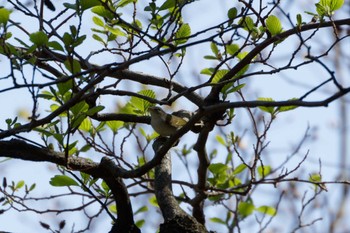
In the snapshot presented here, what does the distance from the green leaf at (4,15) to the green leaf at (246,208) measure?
93.2 inches

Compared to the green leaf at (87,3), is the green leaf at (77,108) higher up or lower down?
lower down

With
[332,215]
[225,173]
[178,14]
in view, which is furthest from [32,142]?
[332,215]

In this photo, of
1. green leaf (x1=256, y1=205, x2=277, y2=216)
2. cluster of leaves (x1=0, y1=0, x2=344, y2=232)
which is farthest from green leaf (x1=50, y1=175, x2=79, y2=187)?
green leaf (x1=256, y1=205, x2=277, y2=216)

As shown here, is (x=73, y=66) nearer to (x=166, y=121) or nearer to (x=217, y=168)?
(x=166, y=121)

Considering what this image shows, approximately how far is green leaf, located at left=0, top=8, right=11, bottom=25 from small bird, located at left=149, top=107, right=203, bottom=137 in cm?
120

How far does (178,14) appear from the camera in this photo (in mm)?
3283

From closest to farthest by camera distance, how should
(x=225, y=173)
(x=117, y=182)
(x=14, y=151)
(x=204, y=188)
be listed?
(x=14, y=151)
(x=117, y=182)
(x=204, y=188)
(x=225, y=173)

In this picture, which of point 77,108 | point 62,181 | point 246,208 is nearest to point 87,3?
point 77,108

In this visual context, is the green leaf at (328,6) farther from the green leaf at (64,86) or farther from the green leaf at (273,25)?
the green leaf at (64,86)

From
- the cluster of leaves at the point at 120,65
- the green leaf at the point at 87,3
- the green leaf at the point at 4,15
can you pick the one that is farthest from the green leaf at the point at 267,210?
the green leaf at the point at 4,15

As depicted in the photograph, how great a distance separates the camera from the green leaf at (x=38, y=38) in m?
2.59

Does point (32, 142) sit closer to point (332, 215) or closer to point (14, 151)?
point (14, 151)

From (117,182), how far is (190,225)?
19.1 inches

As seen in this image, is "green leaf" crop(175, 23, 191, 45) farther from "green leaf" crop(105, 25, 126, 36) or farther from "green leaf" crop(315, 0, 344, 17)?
"green leaf" crop(315, 0, 344, 17)
